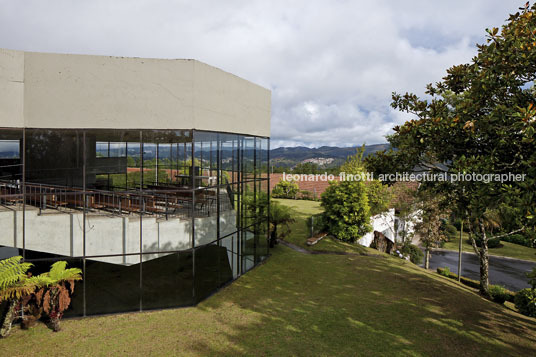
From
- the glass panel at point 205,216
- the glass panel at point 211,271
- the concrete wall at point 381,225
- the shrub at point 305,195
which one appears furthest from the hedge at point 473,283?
the shrub at point 305,195

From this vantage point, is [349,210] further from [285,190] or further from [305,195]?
[285,190]

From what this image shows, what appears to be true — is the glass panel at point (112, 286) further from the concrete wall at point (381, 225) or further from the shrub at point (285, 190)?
the shrub at point (285, 190)

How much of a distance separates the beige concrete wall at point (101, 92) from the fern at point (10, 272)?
4417mm

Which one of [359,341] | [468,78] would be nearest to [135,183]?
[359,341]

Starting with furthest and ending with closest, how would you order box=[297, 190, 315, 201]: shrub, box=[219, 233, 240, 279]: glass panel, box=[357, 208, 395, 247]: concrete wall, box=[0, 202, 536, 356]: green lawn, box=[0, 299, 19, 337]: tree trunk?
box=[297, 190, 315, 201]: shrub < box=[357, 208, 395, 247]: concrete wall < box=[219, 233, 240, 279]: glass panel < box=[0, 299, 19, 337]: tree trunk < box=[0, 202, 536, 356]: green lawn

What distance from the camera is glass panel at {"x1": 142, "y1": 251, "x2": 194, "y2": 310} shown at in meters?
11.6

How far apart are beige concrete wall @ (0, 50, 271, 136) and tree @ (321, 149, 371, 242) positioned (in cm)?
1498

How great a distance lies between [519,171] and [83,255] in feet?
42.9

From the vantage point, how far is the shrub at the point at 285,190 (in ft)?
158

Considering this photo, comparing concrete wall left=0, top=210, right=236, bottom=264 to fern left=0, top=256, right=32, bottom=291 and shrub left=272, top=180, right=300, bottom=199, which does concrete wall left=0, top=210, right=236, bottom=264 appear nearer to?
fern left=0, top=256, right=32, bottom=291

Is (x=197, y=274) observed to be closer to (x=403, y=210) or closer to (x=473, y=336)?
(x=473, y=336)

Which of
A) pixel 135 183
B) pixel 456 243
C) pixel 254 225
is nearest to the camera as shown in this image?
pixel 254 225

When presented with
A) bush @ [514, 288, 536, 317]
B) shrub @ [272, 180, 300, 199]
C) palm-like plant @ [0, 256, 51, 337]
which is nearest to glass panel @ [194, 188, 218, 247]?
palm-like plant @ [0, 256, 51, 337]

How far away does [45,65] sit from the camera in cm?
1032
